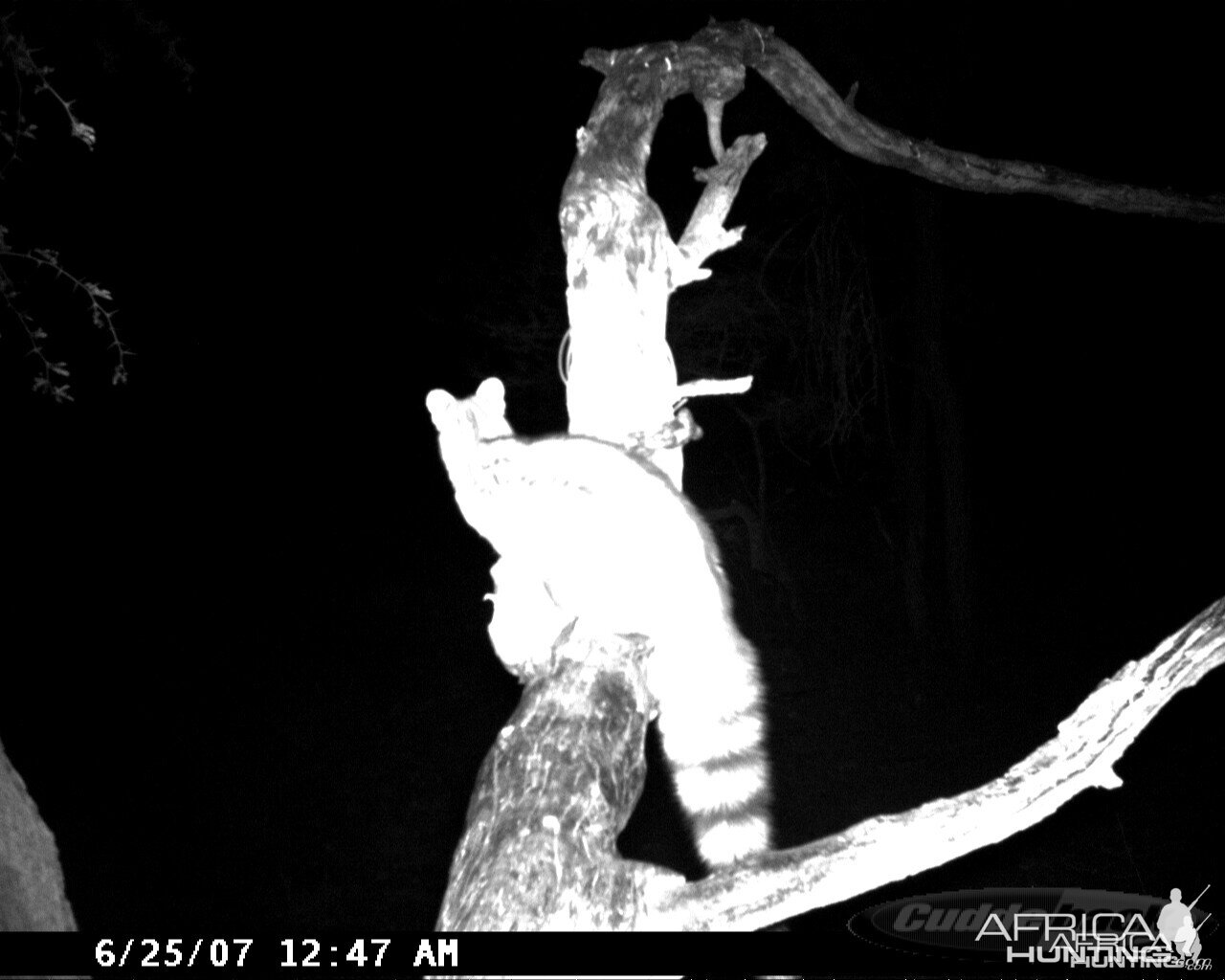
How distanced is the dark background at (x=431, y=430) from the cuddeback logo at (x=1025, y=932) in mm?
900

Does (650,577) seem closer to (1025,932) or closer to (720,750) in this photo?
(720,750)

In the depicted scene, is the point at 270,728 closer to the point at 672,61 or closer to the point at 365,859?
the point at 365,859

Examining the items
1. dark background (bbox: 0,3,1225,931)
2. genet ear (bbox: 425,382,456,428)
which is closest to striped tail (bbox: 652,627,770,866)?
genet ear (bbox: 425,382,456,428)

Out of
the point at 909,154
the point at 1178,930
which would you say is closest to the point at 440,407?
the point at 909,154

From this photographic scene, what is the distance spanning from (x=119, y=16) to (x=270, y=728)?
10523 mm

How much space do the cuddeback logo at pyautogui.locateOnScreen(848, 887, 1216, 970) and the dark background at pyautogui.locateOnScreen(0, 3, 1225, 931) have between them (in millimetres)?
900

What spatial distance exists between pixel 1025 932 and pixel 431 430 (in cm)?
1796

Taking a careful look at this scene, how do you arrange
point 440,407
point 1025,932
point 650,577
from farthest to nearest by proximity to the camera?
point 1025,932 → point 440,407 → point 650,577

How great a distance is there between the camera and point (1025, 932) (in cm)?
434

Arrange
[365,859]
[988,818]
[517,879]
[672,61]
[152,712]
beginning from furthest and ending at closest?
[152,712], [365,859], [672,61], [988,818], [517,879]

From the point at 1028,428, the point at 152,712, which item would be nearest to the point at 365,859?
the point at 152,712

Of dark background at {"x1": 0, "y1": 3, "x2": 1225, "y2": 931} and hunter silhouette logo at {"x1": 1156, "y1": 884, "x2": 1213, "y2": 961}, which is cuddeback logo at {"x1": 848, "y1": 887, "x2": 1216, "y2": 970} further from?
dark background at {"x1": 0, "y1": 3, "x2": 1225, "y2": 931}

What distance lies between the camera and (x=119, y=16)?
194 inches

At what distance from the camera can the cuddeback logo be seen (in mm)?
3638
